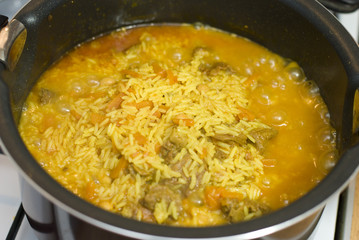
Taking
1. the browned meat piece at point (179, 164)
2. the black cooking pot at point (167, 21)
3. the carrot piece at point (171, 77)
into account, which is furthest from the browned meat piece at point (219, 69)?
the browned meat piece at point (179, 164)

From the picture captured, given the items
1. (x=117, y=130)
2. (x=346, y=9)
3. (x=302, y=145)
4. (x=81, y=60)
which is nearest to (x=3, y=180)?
(x=117, y=130)

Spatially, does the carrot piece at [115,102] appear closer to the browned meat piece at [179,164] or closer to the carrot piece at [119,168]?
the carrot piece at [119,168]

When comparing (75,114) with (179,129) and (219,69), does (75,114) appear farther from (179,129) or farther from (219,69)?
(219,69)

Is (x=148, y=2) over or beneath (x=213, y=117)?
over

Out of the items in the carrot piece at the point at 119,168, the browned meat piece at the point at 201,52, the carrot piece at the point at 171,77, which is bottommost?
the carrot piece at the point at 119,168

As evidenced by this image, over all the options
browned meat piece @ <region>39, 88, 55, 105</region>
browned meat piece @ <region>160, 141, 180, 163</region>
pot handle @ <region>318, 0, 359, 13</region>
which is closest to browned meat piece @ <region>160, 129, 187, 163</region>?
browned meat piece @ <region>160, 141, 180, 163</region>

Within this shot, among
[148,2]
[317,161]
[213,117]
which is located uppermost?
[148,2]

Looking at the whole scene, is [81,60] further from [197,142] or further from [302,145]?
[302,145]

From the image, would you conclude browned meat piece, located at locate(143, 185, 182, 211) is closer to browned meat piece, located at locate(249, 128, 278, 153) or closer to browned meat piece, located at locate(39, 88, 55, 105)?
browned meat piece, located at locate(249, 128, 278, 153)
